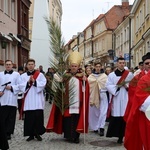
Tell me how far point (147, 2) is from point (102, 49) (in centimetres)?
4153

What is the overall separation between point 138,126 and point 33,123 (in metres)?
4.05

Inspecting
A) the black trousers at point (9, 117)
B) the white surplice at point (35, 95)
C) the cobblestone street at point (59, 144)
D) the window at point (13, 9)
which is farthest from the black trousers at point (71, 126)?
the window at point (13, 9)

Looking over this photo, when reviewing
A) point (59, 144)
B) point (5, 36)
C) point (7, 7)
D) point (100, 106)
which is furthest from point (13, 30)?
point (59, 144)

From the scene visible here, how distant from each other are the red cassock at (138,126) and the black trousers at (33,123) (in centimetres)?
380

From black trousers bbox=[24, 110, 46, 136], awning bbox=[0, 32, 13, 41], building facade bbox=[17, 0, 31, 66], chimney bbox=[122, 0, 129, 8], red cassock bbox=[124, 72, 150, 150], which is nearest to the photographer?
red cassock bbox=[124, 72, 150, 150]

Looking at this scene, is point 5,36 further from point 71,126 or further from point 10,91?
point 71,126

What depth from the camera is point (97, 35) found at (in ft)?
232

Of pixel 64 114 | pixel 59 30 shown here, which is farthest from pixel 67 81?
pixel 59 30

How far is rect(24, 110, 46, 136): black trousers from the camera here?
898 centimetres

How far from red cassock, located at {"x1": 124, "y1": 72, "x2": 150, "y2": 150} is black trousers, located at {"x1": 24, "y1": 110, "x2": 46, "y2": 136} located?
3.80 metres

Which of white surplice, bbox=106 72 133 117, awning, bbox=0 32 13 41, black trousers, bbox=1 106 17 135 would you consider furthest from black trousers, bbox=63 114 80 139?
awning, bbox=0 32 13 41

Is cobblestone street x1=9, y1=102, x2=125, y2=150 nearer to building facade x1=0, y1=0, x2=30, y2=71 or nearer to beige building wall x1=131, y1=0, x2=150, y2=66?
building facade x1=0, y1=0, x2=30, y2=71

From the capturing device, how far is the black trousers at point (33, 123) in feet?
29.5

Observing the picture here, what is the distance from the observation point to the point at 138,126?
17.7 feet
